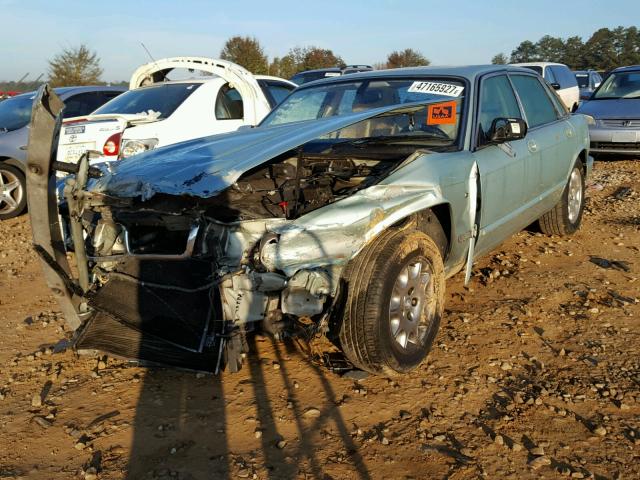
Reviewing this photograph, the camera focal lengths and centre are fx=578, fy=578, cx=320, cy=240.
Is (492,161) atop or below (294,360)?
atop

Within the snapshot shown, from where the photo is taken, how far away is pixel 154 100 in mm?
7105

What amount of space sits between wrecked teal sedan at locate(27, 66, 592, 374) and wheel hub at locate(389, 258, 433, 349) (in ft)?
0.03

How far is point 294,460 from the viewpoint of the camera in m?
2.56

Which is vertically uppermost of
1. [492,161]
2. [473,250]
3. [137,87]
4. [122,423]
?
[137,87]

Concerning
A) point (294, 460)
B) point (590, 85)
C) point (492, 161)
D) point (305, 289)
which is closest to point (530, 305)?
point (492, 161)

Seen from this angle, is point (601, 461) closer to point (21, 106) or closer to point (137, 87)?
point (137, 87)

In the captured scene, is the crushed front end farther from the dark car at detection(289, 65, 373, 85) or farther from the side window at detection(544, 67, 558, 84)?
the side window at detection(544, 67, 558, 84)

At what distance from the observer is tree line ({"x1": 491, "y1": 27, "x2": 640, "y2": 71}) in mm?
51466

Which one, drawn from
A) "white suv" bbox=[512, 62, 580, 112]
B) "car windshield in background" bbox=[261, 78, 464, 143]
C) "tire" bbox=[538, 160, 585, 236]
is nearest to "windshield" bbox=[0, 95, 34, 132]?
"car windshield in background" bbox=[261, 78, 464, 143]

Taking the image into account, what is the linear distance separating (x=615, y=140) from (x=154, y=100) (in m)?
7.29

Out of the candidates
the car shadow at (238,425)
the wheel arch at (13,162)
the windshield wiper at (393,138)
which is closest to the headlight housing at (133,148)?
the wheel arch at (13,162)

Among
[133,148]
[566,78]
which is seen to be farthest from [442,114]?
[566,78]

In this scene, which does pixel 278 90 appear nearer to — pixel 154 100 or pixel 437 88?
pixel 154 100

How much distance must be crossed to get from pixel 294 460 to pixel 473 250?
1963 mm
